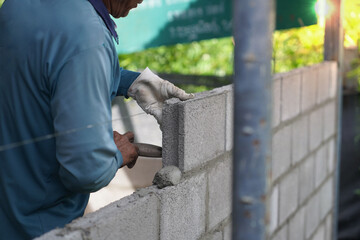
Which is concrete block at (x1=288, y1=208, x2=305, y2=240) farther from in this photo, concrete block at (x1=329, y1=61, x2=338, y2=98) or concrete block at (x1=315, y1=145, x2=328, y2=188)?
concrete block at (x1=329, y1=61, x2=338, y2=98)

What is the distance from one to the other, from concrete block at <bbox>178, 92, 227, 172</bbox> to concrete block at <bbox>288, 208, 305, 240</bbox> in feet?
4.68

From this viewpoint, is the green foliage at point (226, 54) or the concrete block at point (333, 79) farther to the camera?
the green foliage at point (226, 54)

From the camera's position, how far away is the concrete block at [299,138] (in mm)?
3495

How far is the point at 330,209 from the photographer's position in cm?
466

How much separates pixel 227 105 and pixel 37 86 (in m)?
1.09

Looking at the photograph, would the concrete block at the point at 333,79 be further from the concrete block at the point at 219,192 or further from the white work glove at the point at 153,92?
the white work glove at the point at 153,92

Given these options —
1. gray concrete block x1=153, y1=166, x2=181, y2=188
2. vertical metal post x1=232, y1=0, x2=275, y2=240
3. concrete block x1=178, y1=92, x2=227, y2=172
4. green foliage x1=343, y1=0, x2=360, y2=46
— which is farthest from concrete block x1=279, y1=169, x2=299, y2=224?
green foliage x1=343, y1=0, x2=360, y2=46

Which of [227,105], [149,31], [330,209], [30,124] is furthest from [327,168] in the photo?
[30,124]

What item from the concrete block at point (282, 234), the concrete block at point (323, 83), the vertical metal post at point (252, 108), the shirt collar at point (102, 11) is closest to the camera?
the vertical metal post at point (252, 108)

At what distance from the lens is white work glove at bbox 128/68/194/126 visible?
6.77 feet

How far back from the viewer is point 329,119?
14.3ft

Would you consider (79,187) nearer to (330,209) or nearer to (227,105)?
(227,105)

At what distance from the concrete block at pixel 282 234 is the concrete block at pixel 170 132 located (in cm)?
146

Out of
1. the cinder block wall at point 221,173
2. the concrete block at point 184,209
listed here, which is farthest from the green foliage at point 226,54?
the concrete block at point 184,209
